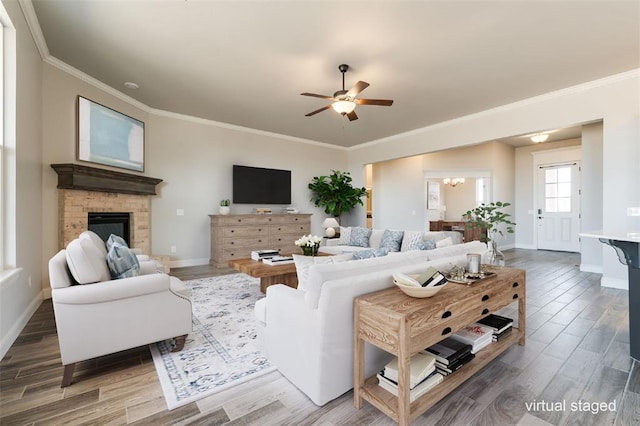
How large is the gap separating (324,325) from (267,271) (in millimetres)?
1773

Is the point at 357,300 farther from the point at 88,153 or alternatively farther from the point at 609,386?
the point at 88,153

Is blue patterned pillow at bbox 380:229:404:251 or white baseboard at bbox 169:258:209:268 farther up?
blue patterned pillow at bbox 380:229:404:251

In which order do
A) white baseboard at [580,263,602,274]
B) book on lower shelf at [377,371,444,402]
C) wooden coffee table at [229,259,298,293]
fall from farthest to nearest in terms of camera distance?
white baseboard at [580,263,602,274], wooden coffee table at [229,259,298,293], book on lower shelf at [377,371,444,402]

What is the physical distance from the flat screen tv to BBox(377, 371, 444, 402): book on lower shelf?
5.04m

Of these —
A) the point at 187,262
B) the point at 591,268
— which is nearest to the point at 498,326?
the point at 591,268

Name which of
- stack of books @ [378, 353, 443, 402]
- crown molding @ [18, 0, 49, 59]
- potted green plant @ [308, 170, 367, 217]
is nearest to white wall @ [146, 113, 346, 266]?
potted green plant @ [308, 170, 367, 217]

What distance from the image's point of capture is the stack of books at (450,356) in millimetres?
1707

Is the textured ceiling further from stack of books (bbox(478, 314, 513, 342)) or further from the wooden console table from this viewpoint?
stack of books (bbox(478, 314, 513, 342))

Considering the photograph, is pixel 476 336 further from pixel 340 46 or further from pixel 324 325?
pixel 340 46

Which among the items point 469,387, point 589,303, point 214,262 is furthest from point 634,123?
point 214,262

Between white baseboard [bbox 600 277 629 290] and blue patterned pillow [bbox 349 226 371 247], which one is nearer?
white baseboard [bbox 600 277 629 290]

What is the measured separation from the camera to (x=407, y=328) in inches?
52.4

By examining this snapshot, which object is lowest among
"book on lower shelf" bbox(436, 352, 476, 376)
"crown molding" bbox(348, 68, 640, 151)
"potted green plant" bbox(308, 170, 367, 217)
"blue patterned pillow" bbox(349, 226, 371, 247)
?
"book on lower shelf" bbox(436, 352, 476, 376)

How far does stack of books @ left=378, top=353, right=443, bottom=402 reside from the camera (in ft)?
4.93
